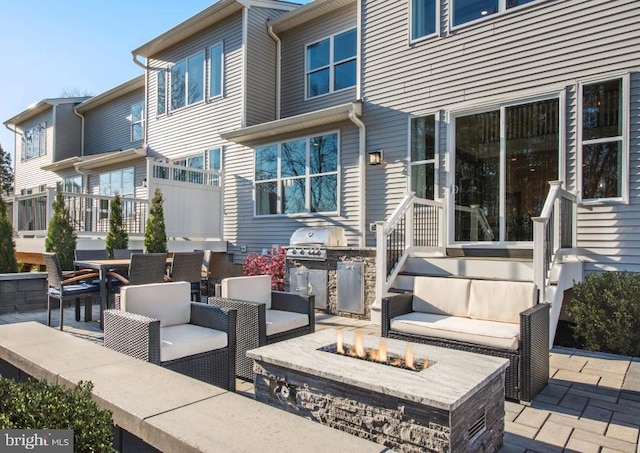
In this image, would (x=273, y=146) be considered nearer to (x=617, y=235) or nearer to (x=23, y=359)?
(x=617, y=235)

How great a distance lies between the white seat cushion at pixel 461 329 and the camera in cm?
352

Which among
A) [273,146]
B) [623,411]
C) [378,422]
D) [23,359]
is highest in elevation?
[273,146]

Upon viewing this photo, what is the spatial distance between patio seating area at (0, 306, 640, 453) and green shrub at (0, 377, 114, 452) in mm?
1885

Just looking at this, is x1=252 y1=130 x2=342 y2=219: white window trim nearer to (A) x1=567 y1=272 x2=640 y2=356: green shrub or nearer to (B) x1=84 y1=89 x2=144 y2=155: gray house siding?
(A) x1=567 y1=272 x2=640 y2=356: green shrub

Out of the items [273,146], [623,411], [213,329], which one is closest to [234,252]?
[273,146]

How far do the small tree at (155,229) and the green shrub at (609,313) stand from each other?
23.3 feet

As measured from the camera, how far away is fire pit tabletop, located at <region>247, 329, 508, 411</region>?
2107mm

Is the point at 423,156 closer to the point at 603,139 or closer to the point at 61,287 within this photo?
the point at 603,139

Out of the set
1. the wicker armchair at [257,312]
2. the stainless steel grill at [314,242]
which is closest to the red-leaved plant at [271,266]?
the stainless steel grill at [314,242]

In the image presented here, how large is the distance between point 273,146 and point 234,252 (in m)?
2.66

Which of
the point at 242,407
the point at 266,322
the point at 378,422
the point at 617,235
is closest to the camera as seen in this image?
the point at 242,407

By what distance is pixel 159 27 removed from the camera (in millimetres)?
11328

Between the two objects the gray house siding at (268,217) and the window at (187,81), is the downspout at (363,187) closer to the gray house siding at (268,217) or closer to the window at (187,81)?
the gray house siding at (268,217)

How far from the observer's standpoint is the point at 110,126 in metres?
15.6
